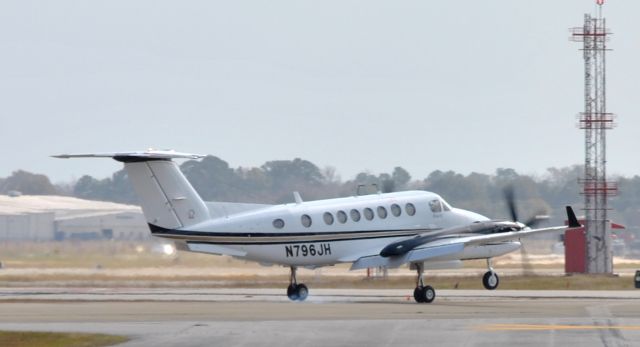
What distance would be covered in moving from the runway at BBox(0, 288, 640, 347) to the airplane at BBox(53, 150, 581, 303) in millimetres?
1422

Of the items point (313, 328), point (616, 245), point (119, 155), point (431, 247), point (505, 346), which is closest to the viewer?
point (505, 346)

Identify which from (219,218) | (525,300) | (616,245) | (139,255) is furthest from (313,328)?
(616,245)

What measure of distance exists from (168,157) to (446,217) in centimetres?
1018

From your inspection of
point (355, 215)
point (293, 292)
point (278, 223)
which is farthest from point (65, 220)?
point (278, 223)

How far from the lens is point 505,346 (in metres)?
28.4

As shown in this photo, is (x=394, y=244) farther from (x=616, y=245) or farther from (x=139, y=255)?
(x=616, y=245)

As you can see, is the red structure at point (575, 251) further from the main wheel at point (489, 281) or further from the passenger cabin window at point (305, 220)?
the passenger cabin window at point (305, 220)

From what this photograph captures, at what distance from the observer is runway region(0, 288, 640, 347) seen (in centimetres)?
3014

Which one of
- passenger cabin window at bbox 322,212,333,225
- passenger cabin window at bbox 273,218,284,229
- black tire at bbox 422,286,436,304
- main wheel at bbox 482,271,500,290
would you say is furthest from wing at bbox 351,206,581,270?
passenger cabin window at bbox 273,218,284,229

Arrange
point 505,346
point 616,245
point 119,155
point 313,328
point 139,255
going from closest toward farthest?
point 505,346, point 313,328, point 119,155, point 139,255, point 616,245

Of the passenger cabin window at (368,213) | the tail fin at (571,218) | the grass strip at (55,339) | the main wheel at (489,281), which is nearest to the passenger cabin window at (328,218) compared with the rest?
the passenger cabin window at (368,213)

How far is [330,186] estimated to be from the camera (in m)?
86.7

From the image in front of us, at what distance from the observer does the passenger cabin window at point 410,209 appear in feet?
153

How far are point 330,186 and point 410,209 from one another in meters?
Answer: 40.1
